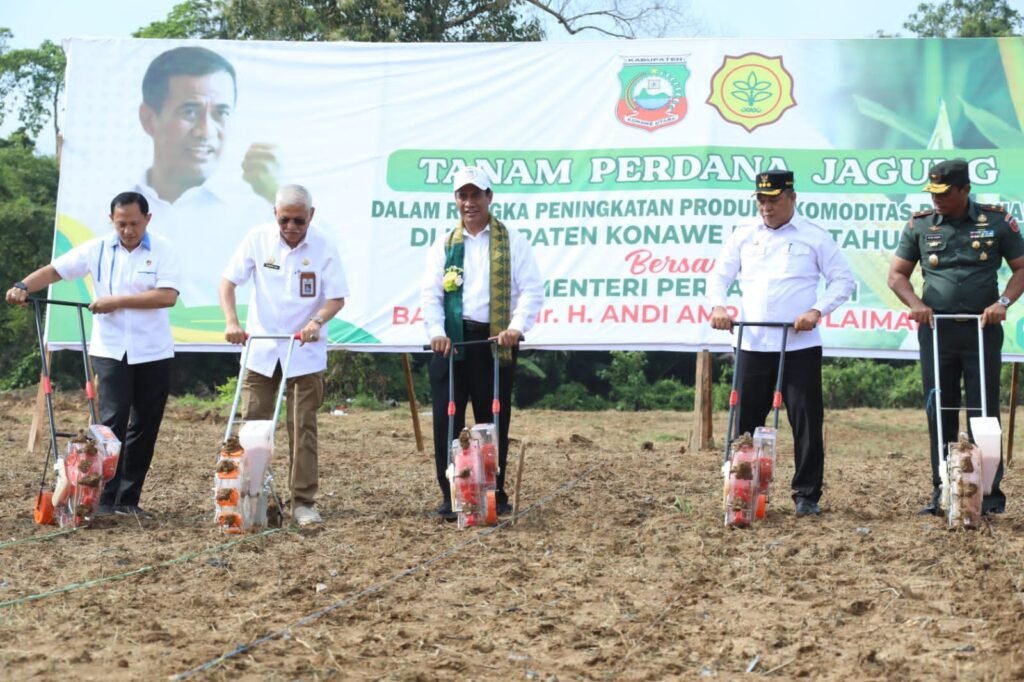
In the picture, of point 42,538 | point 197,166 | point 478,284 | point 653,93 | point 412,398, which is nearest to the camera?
point 42,538

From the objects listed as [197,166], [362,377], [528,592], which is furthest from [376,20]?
[528,592]

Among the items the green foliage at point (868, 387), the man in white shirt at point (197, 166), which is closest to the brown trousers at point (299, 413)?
the man in white shirt at point (197, 166)

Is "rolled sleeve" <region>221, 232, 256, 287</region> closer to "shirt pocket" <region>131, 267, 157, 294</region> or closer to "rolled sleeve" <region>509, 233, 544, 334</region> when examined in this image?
"shirt pocket" <region>131, 267, 157, 294</region>

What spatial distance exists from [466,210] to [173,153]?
5225 mm

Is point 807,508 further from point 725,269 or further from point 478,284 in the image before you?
point 478,284

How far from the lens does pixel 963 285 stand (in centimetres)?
726

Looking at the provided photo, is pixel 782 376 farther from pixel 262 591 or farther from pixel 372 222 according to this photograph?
pixel 372 222

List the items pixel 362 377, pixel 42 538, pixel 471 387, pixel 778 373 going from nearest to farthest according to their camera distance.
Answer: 1. pixel 42 538
2. pixel 778 373
3. pixel 471 387
4. pixel 362 377

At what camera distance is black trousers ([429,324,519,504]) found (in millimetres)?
7430

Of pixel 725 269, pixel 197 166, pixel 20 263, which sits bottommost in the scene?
pixel 725 269

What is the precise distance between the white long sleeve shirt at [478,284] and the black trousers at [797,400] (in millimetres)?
1178

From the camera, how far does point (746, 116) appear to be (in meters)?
11.1

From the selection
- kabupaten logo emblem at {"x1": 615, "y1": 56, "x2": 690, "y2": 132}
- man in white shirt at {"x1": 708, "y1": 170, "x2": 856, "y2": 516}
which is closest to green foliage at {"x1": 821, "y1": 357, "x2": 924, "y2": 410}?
kabupaten logo emblem at {"x1": 615, "y1": 56, "x2": 690, "y2": 132}

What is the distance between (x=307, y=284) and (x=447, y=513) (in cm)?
143
